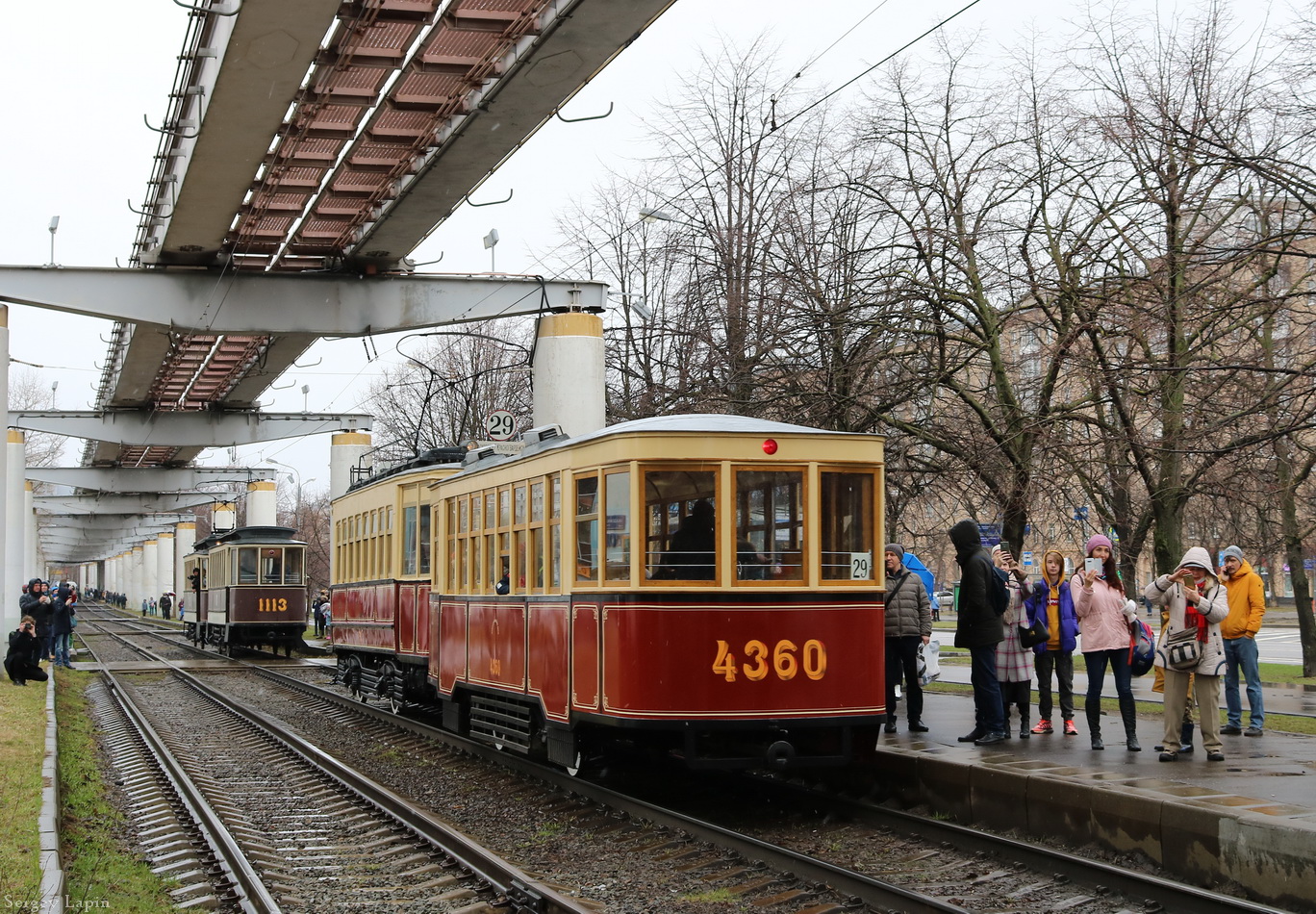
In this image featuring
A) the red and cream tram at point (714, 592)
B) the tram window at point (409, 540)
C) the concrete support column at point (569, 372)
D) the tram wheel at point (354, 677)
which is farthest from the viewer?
the concrete support column at point (569, 372)

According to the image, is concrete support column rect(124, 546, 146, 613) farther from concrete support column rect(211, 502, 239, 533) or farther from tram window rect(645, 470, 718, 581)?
tram window rect(645, 470, 718, 581)

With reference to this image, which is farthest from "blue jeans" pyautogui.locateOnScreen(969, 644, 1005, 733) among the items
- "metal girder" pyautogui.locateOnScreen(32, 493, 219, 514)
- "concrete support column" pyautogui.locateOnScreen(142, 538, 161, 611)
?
"concrete support column" pyautogui.locateOnScreen(142, 538, 161, 611)

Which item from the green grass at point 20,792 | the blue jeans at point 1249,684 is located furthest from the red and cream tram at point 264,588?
the blue jeans at point 1249,684

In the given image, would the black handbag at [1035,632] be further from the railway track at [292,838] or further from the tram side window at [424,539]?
the tram side window at [424,539]

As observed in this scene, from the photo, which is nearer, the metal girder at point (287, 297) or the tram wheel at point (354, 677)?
the tram wheel at point (354, 677)

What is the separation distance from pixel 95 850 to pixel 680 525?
4.26 m

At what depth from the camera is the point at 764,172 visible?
70.2ft

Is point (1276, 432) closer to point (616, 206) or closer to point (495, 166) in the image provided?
point (495, 166)

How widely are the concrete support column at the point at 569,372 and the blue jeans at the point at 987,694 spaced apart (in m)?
9.82

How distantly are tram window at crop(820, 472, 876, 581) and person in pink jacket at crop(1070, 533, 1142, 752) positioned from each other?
2031 millimetres

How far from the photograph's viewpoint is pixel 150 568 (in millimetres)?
93375

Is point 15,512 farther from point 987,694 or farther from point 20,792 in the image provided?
point 987,694

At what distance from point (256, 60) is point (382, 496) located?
598cm

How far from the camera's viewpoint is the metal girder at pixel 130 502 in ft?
191
